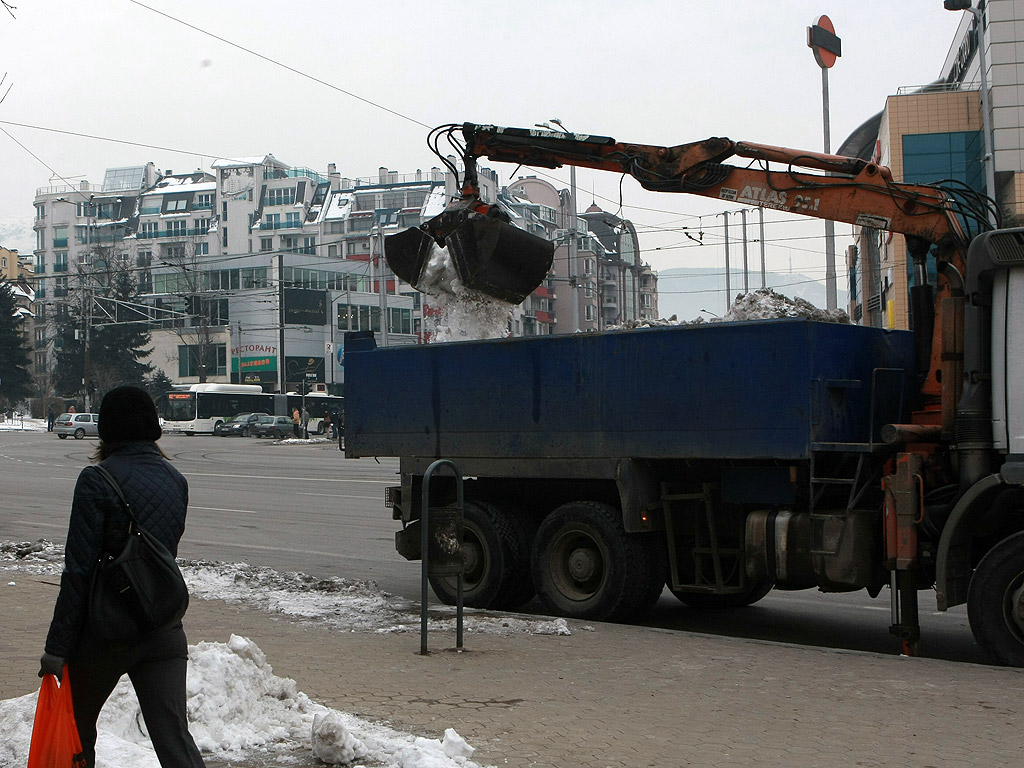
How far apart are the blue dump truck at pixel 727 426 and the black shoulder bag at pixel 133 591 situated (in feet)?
18.2

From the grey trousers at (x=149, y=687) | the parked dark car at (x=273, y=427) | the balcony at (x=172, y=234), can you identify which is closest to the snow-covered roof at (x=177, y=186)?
the balcony at (x=172, y=234)

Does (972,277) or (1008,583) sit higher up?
(972,277)

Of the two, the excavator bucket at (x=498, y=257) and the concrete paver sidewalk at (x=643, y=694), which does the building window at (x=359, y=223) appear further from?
the concrete paver sidewalk at (x=643, y=694)

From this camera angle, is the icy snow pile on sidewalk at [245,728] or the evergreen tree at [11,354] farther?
the evergreen tree at [11,354]

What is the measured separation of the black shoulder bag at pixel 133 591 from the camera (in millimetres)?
4348

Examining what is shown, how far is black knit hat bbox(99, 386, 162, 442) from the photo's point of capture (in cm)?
466

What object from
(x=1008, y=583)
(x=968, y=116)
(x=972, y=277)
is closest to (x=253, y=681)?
(x=1008, y=583)

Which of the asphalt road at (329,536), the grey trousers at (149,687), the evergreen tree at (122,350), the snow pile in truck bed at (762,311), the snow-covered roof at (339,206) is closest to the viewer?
the grey trousers at (149,687)

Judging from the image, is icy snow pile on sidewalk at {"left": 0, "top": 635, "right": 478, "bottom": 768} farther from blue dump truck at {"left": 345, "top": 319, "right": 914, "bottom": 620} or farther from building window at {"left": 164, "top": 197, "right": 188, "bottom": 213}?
building window at {"left": 164, "top": 197, "right": 188, "bottom": 213}

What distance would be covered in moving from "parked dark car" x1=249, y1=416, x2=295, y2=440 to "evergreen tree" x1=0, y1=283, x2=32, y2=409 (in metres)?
30.0

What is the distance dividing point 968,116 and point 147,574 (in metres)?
43.8

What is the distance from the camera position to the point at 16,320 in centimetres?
9044

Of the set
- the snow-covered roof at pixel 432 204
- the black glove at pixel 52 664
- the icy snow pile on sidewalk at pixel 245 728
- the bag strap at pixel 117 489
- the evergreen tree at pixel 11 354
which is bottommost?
the icy snow pile on sidewalk at pixel 245 728

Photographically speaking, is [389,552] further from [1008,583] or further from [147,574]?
[147,574]
